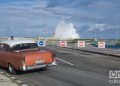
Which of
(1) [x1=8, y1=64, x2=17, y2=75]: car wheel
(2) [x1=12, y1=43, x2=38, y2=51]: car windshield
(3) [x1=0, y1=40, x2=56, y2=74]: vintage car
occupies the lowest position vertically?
(1) [x1=8, y1=64, x2=17, y2=75]: car wheel

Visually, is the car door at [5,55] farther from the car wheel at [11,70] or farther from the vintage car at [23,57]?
the car wheel at [11,70]

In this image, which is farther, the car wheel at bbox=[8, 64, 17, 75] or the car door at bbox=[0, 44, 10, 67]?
the car door at bbox=[0, 44, 10, 67]

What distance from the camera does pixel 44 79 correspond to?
18.4 metres

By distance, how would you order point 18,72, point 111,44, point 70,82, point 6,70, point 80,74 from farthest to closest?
point 111,44
point 6,70
point 18,72
point 80,74
point 70,82

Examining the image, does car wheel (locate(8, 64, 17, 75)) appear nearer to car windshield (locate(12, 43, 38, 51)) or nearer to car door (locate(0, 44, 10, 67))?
car door (locate(0, 44, 10, 67))

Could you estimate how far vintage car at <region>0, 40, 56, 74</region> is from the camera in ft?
65.8

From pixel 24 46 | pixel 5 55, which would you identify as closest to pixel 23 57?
pixel 24 46

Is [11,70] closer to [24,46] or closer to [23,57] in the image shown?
[24,46]

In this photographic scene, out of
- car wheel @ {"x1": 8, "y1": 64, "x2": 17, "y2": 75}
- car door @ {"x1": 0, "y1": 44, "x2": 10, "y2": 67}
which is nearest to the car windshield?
car door @ {"x1": 0, "y1": 44, "x2": 10, "y2": 67}

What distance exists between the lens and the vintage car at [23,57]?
20062mm

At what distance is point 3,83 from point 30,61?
3.80 metres

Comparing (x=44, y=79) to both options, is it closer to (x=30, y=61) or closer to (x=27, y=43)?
(x=30, y=61)

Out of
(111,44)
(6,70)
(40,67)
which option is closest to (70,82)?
(40,67)

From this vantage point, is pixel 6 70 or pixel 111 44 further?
pixel 111 44
